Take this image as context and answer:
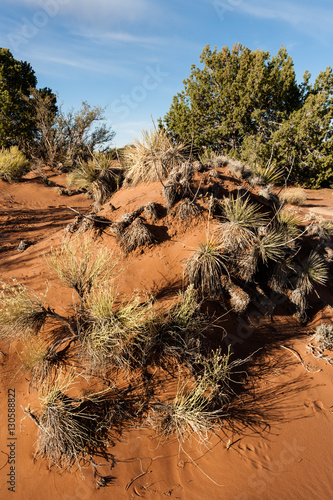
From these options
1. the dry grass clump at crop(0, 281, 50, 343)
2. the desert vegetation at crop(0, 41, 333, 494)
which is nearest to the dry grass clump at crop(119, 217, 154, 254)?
the desert vegetation at crop(0, 41, 333, 494)

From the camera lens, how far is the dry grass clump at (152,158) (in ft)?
24.7

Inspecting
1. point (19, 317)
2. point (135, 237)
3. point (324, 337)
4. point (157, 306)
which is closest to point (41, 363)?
point (19, 317)

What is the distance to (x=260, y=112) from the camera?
1595cm

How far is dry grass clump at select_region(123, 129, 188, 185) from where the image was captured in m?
7.54

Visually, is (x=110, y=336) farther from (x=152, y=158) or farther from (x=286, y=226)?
(x=152, y=158)

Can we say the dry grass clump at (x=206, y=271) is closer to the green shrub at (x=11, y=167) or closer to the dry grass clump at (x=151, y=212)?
the dry grass clump at (x=151, y=212)

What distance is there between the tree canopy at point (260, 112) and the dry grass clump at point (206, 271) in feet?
37.9

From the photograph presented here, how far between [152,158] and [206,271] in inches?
157

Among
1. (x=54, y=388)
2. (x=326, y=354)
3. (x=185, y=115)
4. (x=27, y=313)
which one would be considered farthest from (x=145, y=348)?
(x=185, y=115)

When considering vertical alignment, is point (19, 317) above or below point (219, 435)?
above

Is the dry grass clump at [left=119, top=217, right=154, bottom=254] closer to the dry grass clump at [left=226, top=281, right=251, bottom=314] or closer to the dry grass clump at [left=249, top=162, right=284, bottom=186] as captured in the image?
the dry grass clump at [left=226, top=281, right=251, bottom=314]

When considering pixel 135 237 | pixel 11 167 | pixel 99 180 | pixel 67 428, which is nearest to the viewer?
pixel 67 428

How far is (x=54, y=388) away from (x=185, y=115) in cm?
1776

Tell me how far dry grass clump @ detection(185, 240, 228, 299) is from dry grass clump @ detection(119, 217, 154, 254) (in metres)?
1.02
